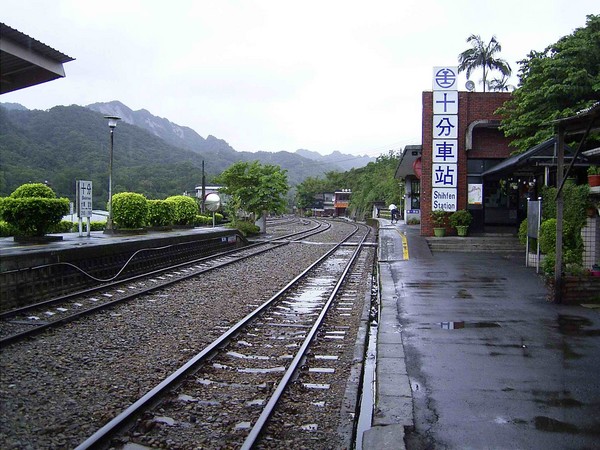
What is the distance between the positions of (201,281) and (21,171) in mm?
24867

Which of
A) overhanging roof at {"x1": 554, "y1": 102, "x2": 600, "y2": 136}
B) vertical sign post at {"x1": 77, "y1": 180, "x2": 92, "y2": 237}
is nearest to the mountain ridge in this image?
vertical sign post at {"x1": 77, "y1": 180, "x2": 92, "y2": 237}

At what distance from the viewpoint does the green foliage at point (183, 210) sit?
89.9ft

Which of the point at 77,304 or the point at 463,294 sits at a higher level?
the point at 463,294

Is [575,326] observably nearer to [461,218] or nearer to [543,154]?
[543,154]

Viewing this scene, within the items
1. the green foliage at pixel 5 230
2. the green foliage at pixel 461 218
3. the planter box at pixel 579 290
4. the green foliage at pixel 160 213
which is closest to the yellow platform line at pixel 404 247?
the green foliage at pixel 461 218

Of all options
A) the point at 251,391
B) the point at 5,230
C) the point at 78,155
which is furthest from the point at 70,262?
the point at 78,155

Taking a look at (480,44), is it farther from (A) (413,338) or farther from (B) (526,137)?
(A) (413,338)

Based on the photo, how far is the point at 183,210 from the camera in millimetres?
28016

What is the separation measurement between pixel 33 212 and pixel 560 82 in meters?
15.8

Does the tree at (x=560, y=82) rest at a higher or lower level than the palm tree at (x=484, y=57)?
lower

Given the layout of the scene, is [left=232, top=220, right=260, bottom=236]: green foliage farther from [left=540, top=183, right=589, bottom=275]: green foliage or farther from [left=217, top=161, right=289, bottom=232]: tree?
[left=540, top=183, right=589, bottom=275]: green foliage

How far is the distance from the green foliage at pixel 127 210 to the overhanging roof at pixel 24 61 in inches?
620

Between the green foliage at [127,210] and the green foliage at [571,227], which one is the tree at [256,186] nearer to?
the green foliage at [127,210]

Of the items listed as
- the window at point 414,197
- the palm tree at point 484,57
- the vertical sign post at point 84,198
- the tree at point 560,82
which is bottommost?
the vertical sign post at point 84,198
